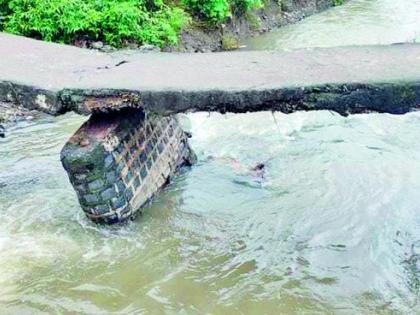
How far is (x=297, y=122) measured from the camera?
6.07m

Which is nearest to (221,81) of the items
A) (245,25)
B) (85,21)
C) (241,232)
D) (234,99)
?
(234,99)

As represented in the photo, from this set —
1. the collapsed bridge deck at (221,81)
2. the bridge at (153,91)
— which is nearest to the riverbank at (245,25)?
the bridge at (153,91)

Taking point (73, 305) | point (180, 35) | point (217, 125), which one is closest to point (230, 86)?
point (73, 305)

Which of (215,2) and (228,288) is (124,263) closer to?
(228,288)

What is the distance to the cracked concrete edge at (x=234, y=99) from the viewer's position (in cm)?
307

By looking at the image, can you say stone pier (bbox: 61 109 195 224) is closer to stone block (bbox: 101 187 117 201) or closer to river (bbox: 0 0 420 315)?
stone block (bbox: 101 187 117 201)

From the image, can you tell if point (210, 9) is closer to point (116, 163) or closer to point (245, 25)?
point (245, 25)

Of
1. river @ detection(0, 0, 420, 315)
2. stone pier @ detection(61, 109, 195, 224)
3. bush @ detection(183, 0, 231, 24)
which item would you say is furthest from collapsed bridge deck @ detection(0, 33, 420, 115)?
bush @ detection(183, 0, 231, 24)

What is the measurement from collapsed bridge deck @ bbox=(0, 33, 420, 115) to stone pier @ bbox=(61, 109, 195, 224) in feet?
0.86

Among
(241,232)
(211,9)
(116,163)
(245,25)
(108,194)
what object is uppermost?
(211,9)

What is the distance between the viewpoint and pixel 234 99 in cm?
338

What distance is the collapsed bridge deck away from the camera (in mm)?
3152

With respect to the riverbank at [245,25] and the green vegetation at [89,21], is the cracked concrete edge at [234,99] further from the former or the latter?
the riverbank at [245,25]

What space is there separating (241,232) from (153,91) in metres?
1.25
